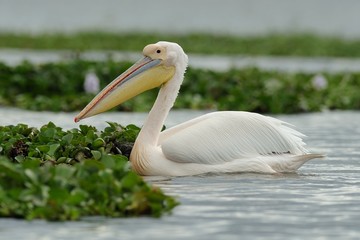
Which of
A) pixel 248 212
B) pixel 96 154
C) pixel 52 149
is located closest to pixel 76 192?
pixel 248 212

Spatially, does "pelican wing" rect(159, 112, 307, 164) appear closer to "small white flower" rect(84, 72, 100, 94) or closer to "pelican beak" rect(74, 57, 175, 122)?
"pelican beak" rect(74, 57, 175, 122)

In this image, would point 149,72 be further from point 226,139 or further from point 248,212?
point 248,212

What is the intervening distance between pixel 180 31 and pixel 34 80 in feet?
71.5

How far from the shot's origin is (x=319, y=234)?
7.00 meters

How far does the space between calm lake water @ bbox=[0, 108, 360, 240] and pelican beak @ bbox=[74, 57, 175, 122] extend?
38.3 inches

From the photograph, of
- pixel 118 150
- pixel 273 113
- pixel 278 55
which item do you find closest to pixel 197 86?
pixel 273 113

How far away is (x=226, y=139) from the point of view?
9.69 meters

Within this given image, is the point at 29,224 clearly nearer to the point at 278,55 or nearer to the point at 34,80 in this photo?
the point at 34,80

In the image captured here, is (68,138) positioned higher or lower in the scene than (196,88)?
lower

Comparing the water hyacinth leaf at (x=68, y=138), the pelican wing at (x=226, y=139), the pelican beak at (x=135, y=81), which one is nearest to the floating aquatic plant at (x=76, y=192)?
the pelican wing at (x=226, y=139)

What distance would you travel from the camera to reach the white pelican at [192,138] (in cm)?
959

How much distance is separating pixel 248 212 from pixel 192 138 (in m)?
1.91

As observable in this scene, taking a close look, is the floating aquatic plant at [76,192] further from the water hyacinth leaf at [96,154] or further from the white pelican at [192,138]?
the white pelican at [192,138]

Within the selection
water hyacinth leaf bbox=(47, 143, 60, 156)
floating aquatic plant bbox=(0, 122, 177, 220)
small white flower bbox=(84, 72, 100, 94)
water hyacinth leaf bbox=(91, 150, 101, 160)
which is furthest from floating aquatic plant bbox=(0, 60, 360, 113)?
floating aquatic plant bbox=(0, 122, 177, 220)
